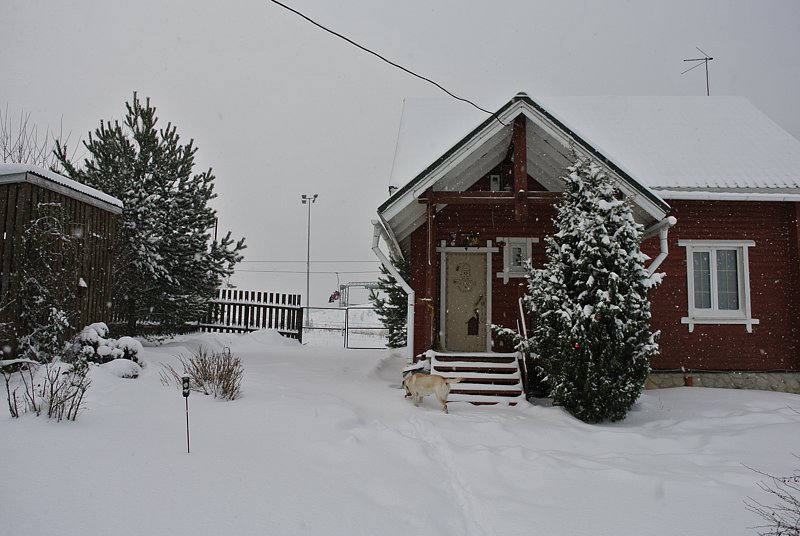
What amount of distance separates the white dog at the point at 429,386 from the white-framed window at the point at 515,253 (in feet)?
12.2

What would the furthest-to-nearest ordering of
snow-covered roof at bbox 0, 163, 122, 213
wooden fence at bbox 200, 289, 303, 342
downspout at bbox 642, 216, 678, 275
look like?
wooden fence at bbox 200, 289, 303, 342 < downspout at bbox 642, 216, 678, 275 < snow-covered roof at bbox 0, 163, 122, 213

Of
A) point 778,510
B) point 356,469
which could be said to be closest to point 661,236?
point 778,510

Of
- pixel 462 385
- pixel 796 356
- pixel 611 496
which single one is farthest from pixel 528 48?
pixel 611 496

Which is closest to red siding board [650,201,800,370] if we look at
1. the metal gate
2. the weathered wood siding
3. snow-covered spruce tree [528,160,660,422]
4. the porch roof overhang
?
the porch roof overhang

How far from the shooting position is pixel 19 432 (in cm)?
433

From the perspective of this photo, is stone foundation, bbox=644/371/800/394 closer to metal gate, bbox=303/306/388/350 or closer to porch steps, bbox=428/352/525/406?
porch steps, bbox=428/352/525/406

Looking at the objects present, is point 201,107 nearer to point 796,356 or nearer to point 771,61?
point 771,61

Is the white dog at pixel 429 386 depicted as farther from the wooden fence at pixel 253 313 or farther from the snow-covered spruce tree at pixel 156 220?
the wooden fence at pixel 253 313

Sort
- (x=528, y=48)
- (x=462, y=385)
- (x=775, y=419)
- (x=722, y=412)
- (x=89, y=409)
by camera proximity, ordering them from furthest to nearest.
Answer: (x=528, y=48) → (x=462, y=385) → (x=722, y=412) → (x=775, y=419) → (x=89, y=409)

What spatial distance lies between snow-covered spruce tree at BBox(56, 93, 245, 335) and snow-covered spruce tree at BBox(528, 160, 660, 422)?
25.5ft

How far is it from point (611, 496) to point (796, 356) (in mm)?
9270

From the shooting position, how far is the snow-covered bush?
7586mm

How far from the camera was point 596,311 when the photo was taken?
25.2 ft

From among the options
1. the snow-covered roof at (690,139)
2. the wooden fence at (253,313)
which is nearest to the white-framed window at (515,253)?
the snow-covered roof at (690,139)
